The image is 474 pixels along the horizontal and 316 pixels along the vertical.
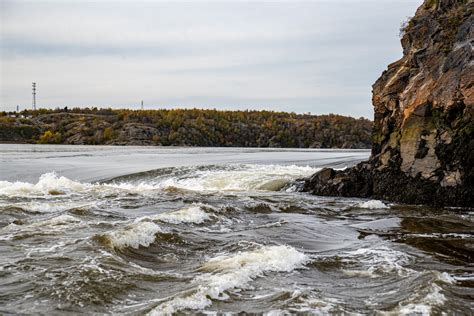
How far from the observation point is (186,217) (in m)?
12.2

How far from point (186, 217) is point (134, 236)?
2699mm

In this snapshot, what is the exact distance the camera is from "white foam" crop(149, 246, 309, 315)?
605 cm

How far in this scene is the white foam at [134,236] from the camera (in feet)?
29.9

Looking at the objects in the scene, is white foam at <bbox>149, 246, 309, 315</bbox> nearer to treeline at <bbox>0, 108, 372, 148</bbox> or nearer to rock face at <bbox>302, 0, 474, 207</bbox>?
rock face at <bbox>302, 0, 474, 207</bbox>

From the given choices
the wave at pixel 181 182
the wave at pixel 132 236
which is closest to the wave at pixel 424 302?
the wave at pixel 132 236

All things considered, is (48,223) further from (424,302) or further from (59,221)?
(424,302)

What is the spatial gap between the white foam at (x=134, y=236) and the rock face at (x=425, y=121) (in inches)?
348

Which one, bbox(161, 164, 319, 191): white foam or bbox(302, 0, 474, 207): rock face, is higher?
bbox(302, 0, 474, 207): rock face

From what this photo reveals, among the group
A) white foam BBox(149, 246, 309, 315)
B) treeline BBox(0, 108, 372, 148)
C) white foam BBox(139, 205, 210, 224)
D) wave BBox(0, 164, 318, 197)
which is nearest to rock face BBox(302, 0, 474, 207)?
wave BBox(0, 164, 318, 197)

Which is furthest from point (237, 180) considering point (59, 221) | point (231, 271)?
point (231, 271)

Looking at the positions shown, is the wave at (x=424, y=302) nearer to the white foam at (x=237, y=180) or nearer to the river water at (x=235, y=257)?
the river water at (x=235, y=257)

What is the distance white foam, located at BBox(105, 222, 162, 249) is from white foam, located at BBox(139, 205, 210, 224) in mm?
1339

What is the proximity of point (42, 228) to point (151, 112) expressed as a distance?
74.4m

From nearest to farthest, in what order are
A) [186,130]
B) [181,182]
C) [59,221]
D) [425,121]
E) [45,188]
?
[59,221]
[425,121]
[45,188]
[181,182]
[186,130]
